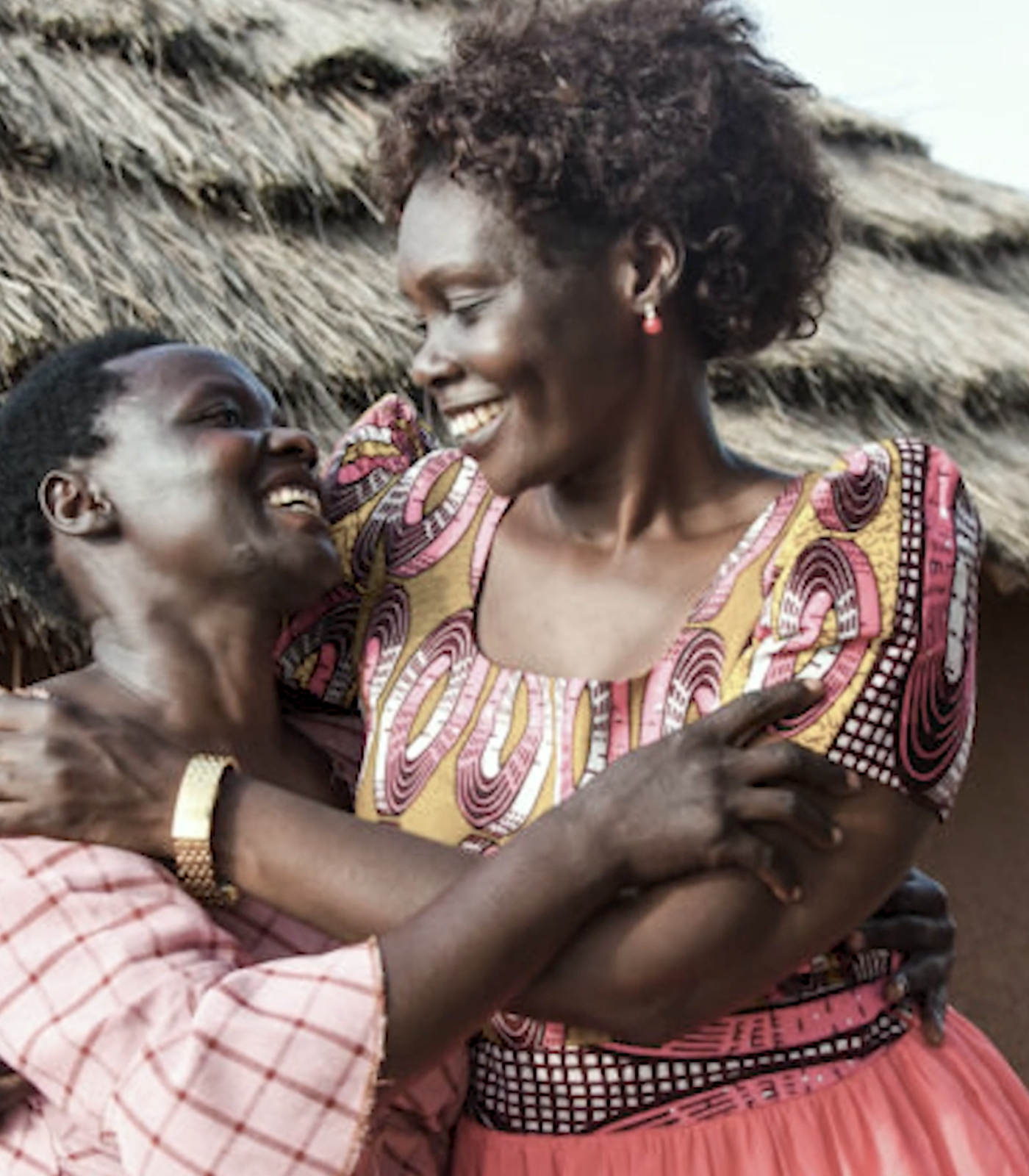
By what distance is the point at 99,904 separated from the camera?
71.2 inches

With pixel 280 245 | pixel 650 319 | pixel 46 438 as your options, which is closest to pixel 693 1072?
pixel 650 319

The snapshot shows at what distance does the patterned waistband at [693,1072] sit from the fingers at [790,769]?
0.27 metres

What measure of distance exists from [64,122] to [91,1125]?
8.17ft

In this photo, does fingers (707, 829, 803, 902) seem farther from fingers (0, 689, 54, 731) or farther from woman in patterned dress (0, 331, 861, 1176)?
fingers (0, 689, 54, 731)

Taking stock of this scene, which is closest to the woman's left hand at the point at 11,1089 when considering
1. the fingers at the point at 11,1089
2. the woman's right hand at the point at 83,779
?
the fingers at the point at 11,1089

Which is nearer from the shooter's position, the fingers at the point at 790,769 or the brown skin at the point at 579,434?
the fingers at the point at 790,769

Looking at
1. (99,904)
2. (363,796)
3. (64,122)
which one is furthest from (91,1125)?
(64,122)

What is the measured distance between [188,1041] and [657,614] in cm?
62

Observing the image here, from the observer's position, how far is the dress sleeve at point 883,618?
181cm

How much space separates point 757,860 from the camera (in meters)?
1.75

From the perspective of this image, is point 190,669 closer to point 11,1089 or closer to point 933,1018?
point 11,1089

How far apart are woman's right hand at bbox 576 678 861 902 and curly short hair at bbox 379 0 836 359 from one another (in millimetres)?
487

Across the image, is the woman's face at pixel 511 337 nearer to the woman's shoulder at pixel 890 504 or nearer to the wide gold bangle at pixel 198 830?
the woman's shoulder at pixel 890 504

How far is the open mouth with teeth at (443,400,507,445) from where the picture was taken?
6.41ft
